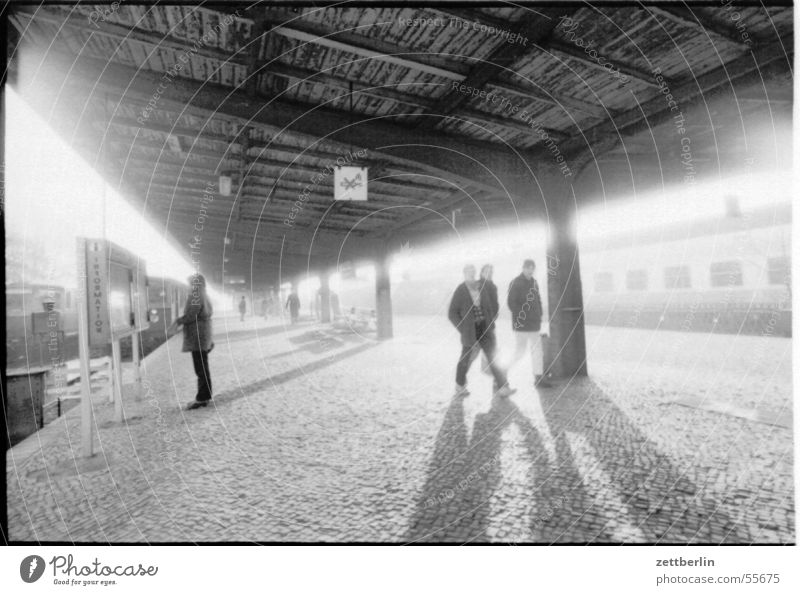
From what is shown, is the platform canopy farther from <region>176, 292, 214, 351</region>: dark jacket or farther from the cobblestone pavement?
the cobblestone pavement

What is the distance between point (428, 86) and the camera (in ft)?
16.2

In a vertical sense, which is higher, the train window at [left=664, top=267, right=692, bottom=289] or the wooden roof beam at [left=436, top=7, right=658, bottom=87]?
the wooden roof beam at [left=436, top=7, right=658, bottom=87]

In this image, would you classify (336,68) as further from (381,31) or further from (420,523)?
(420,523)

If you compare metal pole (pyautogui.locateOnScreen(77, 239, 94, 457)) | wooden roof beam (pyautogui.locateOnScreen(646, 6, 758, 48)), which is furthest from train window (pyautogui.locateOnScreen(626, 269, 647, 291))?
metal pole (pyautogui.locateOnScreen(77, 239, 94, 457))

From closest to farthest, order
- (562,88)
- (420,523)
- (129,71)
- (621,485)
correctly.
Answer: (420,523)
(621,485)
(129,71)
(562,88)

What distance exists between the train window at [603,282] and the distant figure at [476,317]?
1231 cm

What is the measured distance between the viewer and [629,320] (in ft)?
51.2

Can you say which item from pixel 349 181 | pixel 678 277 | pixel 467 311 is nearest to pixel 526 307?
pixel 467 311

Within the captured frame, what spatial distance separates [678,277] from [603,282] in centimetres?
297

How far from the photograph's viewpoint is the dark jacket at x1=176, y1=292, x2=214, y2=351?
18.3 feet

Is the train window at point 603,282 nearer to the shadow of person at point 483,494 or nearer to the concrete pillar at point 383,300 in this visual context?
the concrete pillar at point 383,300

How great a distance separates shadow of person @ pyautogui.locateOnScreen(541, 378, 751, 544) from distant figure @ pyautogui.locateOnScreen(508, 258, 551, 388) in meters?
1.65
